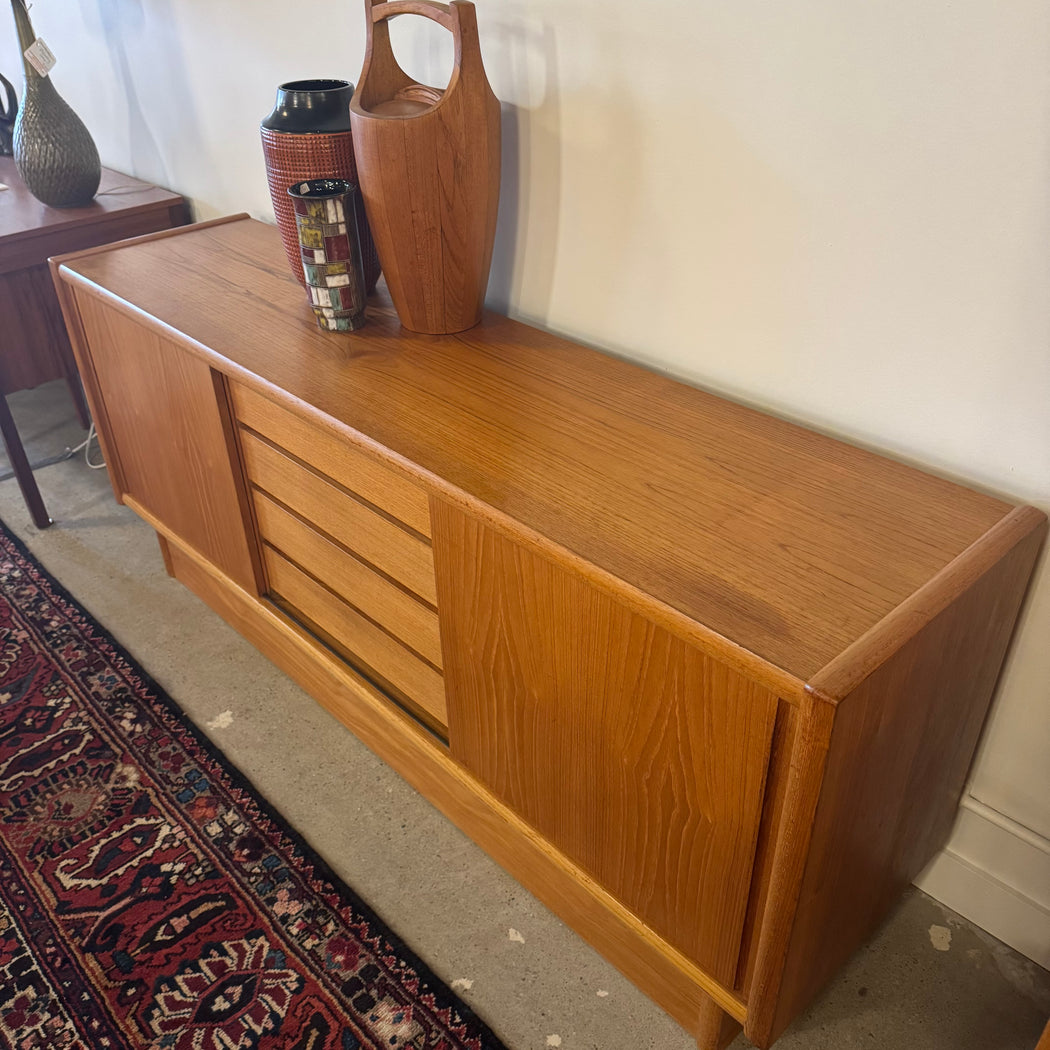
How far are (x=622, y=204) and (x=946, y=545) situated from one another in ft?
1.93

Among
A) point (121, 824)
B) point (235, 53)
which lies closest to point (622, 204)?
point (235, 53)

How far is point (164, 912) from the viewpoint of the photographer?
1.25m

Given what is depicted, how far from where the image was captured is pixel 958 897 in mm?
1221

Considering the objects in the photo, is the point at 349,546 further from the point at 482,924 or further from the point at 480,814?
the point at 482,924

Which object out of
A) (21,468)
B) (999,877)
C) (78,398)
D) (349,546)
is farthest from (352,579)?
(78,398)

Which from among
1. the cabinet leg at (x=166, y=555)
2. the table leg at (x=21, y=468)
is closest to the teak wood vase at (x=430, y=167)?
the cabinet leg at (x=166, y=555)

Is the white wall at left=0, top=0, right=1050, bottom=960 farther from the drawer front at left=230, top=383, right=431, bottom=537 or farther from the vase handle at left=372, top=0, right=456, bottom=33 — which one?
the drawer front at left=230, top=383, right=431, bottom=537

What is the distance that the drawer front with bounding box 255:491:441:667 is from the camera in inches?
45.8

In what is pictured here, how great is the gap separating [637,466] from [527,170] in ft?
1.70

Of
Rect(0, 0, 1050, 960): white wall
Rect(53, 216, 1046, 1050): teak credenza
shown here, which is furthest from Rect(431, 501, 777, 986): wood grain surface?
Rect(0, 0, 1050, 960): white wall

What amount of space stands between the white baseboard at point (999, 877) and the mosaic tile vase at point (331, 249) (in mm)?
1032

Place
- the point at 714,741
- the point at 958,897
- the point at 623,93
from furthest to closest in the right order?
the point at 958,897 < the point at 623,93 < the point at 714,741

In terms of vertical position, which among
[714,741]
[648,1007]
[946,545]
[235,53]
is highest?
[235,53]

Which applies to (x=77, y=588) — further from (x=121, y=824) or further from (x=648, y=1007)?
(x=648, y=1007)
